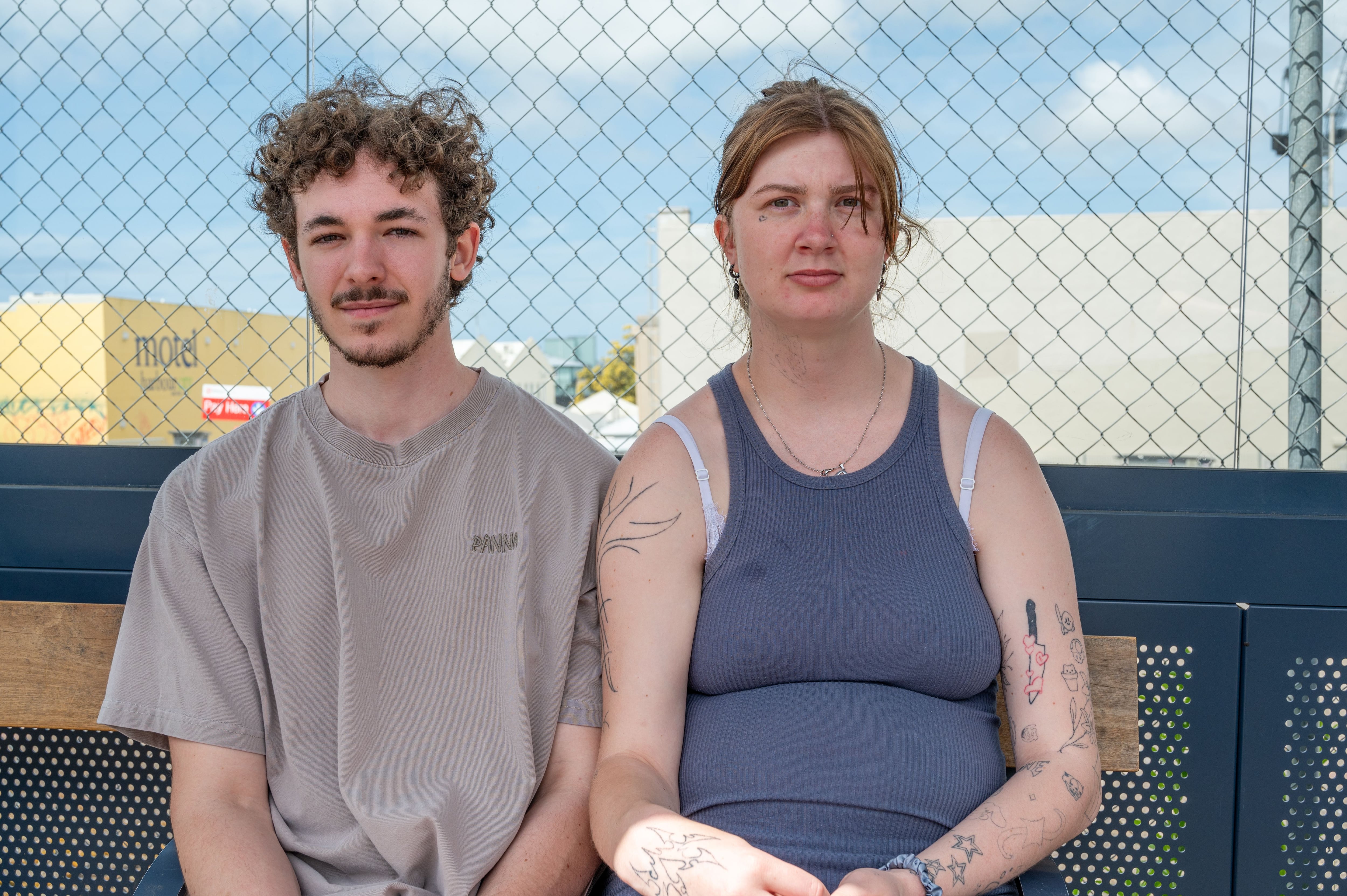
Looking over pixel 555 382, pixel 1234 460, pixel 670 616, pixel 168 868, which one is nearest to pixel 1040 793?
pixel 670 616

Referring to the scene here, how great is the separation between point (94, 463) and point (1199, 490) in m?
2.54

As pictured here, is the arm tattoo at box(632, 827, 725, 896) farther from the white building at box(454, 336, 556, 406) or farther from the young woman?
the white building at box(454, 336, 556, 406)

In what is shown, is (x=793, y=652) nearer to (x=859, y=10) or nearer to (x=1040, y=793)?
(x=1040, y=793)

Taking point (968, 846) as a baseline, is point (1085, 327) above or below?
above

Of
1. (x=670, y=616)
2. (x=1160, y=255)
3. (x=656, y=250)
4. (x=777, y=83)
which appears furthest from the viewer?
(x=1160, y=255)

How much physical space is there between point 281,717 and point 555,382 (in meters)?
1.46

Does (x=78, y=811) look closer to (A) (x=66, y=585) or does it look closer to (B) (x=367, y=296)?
(A) (x=66, y=585)

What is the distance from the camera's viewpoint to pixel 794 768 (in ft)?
5.00

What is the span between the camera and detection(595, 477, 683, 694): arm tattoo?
5.38 feet

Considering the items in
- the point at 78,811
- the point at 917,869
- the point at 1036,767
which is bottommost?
the point at 78,811

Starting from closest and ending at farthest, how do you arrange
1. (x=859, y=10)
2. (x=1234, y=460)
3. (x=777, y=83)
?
(x=777, y=83) < (x=1234, y=460) < (x=859, y=10)

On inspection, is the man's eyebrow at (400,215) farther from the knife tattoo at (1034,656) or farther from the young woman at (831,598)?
the knife tattoo at (1034,656)

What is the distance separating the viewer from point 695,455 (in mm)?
1714

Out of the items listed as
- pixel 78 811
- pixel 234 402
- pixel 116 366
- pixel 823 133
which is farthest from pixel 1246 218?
pixel 116 366
